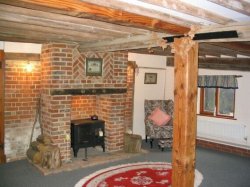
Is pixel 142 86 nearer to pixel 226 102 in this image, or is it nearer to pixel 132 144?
pixel 132 144

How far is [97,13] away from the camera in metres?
2.21

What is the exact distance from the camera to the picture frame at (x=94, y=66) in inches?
230

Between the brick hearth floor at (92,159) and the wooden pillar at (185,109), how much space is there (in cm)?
274

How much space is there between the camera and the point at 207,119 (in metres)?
7.24

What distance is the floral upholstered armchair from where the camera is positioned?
6852mm

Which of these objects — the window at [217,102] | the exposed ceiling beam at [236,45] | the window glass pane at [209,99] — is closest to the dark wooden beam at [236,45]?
the exposed ceiling beam at [236,45]

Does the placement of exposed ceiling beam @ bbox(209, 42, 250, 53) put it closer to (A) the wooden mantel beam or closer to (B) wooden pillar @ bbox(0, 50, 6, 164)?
(A) the wooden mantel beam

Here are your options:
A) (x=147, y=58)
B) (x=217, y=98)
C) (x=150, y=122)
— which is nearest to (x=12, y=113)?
(x=150, y=122)

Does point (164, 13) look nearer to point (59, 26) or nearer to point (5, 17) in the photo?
point (59, 26)

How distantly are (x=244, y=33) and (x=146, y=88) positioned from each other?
510cm

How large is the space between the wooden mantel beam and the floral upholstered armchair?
4.26m

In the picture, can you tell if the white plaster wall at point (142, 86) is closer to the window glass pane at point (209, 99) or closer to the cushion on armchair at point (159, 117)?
the cushion on armchair at point (159, 117)

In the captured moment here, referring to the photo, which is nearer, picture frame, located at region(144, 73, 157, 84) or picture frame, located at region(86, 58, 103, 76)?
picture frame, located at region(86, 58, 103, 76)

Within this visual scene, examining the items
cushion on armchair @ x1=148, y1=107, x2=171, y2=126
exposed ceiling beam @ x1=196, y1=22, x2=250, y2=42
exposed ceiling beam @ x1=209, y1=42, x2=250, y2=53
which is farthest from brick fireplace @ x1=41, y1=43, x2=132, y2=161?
exposed ceiling beam @ x1=196, y1=22, x2=250, y2=42
